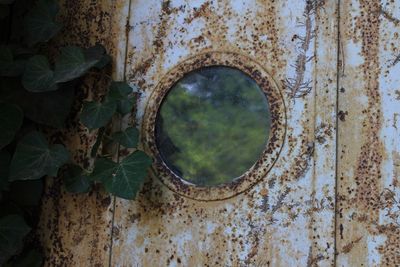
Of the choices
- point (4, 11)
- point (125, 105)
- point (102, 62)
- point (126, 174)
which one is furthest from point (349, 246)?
point (4, 11)

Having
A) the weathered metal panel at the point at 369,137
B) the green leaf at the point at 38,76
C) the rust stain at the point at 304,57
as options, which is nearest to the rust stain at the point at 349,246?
the weathered metal panel at the point at 369,137

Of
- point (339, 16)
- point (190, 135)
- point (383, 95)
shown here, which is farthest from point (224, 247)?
point (339, 16)

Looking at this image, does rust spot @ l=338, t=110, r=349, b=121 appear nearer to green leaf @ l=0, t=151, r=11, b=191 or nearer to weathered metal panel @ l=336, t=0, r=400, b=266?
weathered metal panel @ l=336, t=0, r=400, b=266

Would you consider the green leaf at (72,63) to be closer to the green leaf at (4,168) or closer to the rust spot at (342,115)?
the green leaf at (4,168)

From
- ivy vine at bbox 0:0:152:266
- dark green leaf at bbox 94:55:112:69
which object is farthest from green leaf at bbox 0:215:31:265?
dark green leaf at bbox 94:55:112:69

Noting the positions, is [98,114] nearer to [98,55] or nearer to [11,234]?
[98,55]

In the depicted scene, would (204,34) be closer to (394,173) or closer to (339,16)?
(339,16)

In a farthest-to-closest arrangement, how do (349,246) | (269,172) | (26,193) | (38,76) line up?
1. (26,193)
2. (38,76)
3. (269,172)
4. (349,246)
